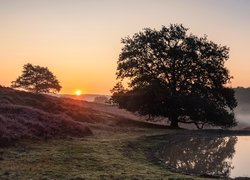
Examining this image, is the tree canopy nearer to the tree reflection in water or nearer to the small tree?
the tree reflection in water

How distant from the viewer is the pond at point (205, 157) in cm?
2325

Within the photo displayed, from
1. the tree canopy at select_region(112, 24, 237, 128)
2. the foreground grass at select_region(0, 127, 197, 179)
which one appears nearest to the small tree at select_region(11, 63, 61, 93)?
the tree canopy at select_region(112, 24, 237, 128)

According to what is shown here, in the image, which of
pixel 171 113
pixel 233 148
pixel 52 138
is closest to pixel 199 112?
pixel 171 113

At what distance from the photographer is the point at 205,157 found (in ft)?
95.6

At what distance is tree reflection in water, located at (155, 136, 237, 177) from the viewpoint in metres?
23.7

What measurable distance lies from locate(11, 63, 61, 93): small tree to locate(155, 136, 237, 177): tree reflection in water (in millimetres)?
60676

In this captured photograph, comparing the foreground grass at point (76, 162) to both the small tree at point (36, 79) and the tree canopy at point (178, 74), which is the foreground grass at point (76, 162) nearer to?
the tree canopy at point (178, 74)

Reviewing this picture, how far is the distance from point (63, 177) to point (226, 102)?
153ft

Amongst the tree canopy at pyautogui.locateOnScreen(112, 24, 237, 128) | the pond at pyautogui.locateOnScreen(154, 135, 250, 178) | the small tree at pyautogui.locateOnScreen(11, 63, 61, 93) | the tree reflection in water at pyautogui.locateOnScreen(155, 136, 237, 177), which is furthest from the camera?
the small tree at pyautogui.locateOnScreen(11, 63, 61, 93)

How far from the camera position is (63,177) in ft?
57.7

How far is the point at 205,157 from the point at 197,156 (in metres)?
0.63

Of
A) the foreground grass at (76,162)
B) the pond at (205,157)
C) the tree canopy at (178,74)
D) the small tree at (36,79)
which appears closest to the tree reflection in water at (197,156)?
the pond at (205,157)

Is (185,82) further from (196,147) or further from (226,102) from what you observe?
(196,147)

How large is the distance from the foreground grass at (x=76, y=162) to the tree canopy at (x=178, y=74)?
2864 centimetres
